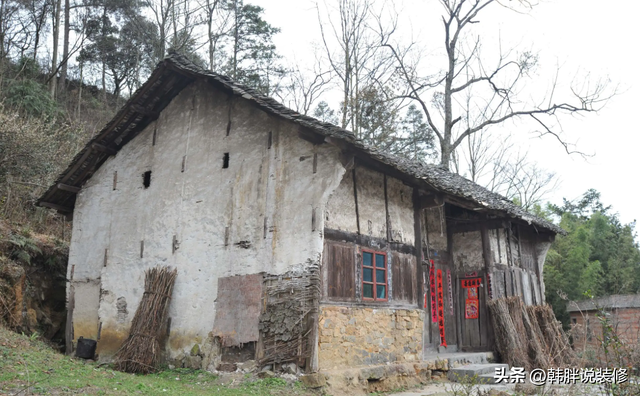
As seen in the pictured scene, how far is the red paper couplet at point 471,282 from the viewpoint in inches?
501

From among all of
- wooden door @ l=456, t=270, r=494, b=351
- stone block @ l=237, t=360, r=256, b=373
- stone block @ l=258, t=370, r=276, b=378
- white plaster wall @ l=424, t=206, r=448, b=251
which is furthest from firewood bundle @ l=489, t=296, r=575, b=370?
stone block @ l=237, t=360, r=256, b=373

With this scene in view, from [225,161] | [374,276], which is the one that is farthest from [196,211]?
[374,276]

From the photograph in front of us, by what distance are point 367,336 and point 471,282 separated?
4.85m

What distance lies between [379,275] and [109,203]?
20.7 feet

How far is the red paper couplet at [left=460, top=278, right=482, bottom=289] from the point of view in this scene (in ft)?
41.8

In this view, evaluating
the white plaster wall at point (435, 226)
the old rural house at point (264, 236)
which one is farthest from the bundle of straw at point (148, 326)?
the white plaster wall at point (435, 226)

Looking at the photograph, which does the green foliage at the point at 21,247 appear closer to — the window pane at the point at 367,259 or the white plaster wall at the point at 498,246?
the window pane at the point at 367,259

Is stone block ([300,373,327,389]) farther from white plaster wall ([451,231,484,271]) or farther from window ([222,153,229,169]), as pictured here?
white plaster wall ([451,231,484,271])

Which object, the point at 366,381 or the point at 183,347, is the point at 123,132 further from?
the point at 366,381

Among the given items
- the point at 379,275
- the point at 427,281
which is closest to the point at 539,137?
the point at 427,281

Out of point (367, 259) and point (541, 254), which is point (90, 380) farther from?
point (541, 254)

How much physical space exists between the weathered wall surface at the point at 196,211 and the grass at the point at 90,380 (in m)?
1.07

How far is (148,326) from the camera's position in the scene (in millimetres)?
9594

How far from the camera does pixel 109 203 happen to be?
462 inches
